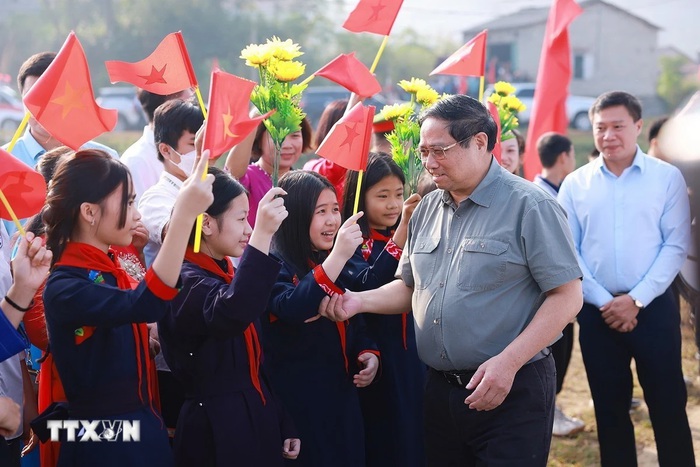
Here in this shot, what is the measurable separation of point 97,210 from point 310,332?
98cm

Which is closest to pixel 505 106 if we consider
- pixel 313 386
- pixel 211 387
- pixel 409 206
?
pixel 409 206

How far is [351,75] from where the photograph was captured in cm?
334

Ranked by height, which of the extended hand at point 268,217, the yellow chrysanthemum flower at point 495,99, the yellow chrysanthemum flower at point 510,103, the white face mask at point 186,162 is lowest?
the extended hand at point 268,217

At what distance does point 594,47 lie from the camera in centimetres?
3741

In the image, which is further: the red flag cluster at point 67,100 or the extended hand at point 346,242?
the extended hand at point 346,242

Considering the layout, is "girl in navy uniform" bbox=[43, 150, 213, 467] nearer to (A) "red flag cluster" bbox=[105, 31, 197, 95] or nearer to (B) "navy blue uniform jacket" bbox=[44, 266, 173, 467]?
(B) "navy blue uniform jacket" bbox=[44, 266, 173, 467]

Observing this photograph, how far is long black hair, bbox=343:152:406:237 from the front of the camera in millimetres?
3549

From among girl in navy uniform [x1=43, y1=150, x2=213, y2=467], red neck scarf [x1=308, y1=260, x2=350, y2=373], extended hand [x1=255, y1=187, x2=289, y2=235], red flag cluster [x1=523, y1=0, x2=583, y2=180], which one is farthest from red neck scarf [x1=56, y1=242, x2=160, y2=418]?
red flag cluster [x1=523, y1=0, x2=583, y2=180]

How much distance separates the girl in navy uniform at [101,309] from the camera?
2.38 metres

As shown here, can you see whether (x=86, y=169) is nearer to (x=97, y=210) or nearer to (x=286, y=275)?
(x=97, y=210)

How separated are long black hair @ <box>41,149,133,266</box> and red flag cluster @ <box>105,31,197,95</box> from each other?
1.73 ft

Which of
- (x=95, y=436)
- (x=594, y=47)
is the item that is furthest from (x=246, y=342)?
(x=594, y=47)

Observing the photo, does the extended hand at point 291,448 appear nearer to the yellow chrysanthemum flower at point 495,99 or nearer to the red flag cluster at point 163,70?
the red flag cluster at point 163,70

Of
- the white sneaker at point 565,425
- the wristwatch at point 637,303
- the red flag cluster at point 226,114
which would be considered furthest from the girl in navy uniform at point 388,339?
the white sneaker at point 565,425
